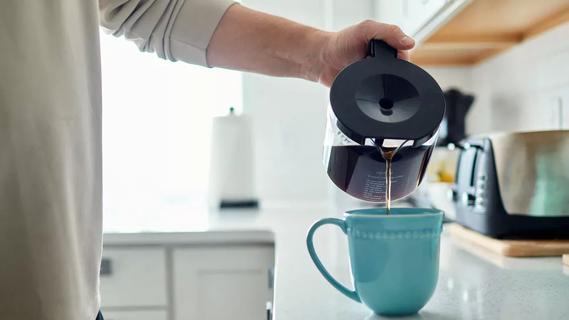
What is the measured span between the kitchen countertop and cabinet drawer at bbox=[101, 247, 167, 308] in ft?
0.14

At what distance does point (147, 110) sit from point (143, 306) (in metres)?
0.90

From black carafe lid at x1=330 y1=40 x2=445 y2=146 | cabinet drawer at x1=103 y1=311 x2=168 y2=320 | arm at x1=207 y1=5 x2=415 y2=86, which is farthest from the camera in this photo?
cabinet drawer at x1=103 y1=311 x2=168 y2=320

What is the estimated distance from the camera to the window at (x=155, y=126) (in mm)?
2098

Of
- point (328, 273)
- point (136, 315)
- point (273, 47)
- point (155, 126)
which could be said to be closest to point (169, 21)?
point (273, 47)

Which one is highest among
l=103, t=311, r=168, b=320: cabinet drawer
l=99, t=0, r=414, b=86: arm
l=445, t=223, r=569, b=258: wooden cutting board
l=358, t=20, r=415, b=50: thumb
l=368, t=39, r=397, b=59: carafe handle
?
l=99, t=0, r=414, b=86: arm

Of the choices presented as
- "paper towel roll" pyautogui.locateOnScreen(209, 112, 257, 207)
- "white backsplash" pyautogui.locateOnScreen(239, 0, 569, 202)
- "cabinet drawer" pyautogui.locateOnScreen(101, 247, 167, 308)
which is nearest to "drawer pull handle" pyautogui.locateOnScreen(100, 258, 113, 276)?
"cabinet drawer" pyautogui.locateOnScreen(101, 247, 167, 308)

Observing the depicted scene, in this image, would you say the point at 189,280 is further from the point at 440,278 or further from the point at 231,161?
the point at 440,278

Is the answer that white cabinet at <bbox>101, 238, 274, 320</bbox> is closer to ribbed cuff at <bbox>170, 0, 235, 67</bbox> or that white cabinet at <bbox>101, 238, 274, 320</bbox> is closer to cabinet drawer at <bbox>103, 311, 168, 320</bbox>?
cabinet drawer at <bbox>103, 311, 168, 320</bbox>

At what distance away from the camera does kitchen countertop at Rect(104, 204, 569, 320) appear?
620mm

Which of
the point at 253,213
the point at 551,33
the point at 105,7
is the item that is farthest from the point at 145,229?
the point at 551,33

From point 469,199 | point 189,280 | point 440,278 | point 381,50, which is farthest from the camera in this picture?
point 189,280

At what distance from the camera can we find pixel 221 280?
54.7 inches

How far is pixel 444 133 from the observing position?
1.76 m

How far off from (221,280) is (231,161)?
56 centimetres
